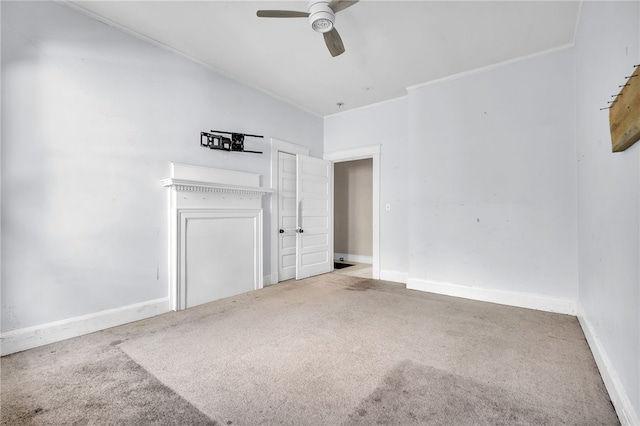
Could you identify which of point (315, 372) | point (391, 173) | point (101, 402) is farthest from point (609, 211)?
point (101, 402)

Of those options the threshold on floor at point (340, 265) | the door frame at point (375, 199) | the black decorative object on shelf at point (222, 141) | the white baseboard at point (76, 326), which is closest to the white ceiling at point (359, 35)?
the black decorative object on shelf at point (222, 141)

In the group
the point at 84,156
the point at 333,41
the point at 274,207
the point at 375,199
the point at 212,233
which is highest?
the point at 333,41

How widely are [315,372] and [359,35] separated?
310cm

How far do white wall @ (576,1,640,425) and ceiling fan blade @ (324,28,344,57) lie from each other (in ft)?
6.10

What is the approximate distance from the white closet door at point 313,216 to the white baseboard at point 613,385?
3.45 meters

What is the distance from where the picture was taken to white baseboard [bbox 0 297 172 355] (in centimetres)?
224

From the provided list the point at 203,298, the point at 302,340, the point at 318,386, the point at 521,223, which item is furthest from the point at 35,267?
the point at 521,223

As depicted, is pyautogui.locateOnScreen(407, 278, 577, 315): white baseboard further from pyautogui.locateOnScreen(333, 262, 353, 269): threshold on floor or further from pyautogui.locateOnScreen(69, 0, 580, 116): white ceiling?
pyautogui.locateOnScreen(69, 0, 580, 116): white ceiling

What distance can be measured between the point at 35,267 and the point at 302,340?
2.24m

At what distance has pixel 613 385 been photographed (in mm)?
1607

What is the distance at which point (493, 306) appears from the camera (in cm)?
333

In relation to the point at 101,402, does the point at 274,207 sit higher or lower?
higher

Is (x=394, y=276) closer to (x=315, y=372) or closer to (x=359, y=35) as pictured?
(x=315, y=372)

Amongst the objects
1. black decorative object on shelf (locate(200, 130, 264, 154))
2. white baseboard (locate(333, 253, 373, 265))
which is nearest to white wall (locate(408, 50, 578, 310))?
black decorative object on shelf (locate(200, 130, 264, 154))
